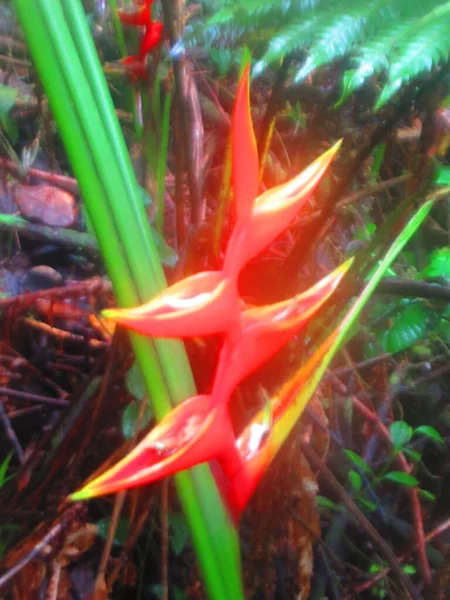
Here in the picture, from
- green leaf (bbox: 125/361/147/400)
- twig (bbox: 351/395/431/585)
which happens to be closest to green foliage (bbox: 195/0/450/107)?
green leaf (bbox: 125/361/147/400)

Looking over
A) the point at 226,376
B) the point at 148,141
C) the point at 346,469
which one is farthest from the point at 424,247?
the point at 226,376

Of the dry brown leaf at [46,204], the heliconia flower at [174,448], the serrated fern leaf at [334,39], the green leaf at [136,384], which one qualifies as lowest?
the green leaf at [136,384]

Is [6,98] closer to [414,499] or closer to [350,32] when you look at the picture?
[350,32]

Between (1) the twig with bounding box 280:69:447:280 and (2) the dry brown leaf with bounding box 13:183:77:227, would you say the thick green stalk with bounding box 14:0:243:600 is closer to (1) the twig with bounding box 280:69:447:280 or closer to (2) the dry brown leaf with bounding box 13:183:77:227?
(1) the twig with bounding box 280:69:447:280

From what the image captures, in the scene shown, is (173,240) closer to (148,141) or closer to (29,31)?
(148,141)

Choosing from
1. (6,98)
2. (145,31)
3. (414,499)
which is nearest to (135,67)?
→ (145,31)

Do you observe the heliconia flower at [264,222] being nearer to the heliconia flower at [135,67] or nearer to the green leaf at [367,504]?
the heliconia flower at [135,67]

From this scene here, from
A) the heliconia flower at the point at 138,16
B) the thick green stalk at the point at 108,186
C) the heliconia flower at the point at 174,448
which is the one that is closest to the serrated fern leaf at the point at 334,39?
the thick green stalk at the point at 108,186
